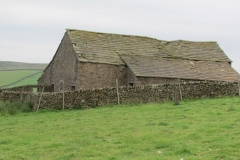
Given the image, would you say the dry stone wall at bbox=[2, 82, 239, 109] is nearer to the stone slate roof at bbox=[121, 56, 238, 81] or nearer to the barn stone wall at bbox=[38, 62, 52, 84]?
the stone slate roof at bbox=[121, 56, 238, 81]

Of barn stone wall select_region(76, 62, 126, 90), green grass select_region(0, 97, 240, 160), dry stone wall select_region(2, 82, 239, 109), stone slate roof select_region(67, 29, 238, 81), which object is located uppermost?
stone slate roof select_region(67, 29, 238, 81)

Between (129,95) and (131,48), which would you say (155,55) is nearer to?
(131,48)

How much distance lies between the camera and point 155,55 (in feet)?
110

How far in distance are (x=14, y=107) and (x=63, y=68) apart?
9.39 m

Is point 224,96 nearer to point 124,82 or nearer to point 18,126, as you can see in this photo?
Answer: point 124,82

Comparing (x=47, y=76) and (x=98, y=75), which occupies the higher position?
(x=47, y=76)

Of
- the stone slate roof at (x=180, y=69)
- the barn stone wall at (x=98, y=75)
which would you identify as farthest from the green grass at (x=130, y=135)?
the stone slate roof at (x=180, y=69)

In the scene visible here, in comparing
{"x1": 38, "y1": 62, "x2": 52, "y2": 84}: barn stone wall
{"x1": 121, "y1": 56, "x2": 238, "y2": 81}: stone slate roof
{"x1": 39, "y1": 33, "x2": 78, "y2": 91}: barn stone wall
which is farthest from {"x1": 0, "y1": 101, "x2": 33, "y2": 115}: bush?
{"x1": 38, "y1": 62, "x2": 52, "y2": 84}: barn stone wall

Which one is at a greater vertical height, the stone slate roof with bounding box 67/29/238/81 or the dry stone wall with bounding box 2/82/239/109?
the stone slate roof with bounding box 67/29/238/81

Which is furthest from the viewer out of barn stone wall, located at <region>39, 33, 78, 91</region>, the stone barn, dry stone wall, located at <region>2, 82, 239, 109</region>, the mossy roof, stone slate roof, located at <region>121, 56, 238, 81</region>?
the mossy roof

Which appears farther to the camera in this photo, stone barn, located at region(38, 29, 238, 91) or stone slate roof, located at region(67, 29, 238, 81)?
stone slate roof, located at region(67, 29, 238, 81)

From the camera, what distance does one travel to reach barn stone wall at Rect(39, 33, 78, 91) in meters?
29.8

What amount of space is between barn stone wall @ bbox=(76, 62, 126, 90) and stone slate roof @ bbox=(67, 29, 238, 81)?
1.37ft

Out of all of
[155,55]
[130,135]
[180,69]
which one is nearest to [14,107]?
[130,135]
